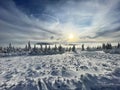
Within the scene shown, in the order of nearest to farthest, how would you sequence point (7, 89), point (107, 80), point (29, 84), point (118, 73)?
point (7, 89) → point (29, 84) → point (107, 80) → point (118, 73)

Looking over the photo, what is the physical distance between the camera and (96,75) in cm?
1106

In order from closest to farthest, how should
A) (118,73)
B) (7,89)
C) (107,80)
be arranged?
(7,89), (107,80), (118,73)

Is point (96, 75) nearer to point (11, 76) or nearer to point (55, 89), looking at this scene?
point (55, 89)

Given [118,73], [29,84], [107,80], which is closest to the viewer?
[29,84]

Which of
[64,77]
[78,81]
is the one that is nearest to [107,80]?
[78,81]

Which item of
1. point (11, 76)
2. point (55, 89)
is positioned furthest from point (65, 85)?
point (11, 76)

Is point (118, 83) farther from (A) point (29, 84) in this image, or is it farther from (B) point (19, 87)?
(B) point (19, 87)

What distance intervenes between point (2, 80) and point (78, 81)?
6.78 meters

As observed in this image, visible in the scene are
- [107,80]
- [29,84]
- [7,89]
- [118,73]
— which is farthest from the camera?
[118,73]

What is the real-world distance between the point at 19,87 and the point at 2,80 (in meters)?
2.41

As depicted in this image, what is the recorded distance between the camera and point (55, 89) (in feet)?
30.4

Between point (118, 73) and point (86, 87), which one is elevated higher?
point (118, 73)

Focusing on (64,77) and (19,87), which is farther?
(64,77)

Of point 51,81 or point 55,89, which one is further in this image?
point 51,81
